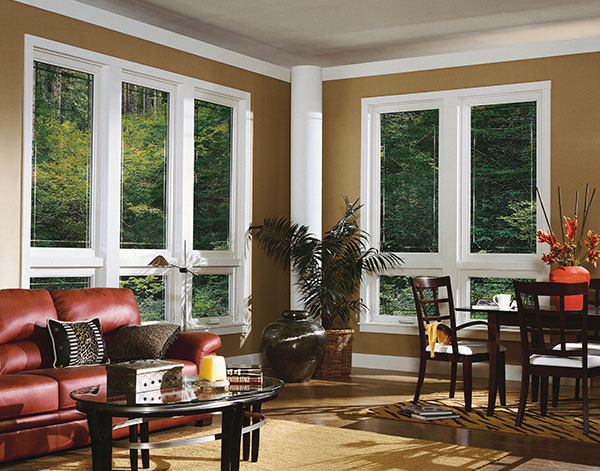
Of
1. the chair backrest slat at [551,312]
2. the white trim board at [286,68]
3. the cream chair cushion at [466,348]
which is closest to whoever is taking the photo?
the chair backrest slat at [551,312]

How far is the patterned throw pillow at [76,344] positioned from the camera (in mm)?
4840

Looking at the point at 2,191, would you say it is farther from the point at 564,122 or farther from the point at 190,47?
the point at 564,122

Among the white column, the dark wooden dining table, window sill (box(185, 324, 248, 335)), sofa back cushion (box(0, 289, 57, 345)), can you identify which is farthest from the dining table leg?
sofa back cushion (box(0, 289, 57, 345))

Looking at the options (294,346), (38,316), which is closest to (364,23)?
(294,346)

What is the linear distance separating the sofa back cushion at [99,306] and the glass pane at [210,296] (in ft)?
5.33

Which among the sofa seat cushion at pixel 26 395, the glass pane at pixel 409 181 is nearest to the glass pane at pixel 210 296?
the glass pane at pixel 409 181

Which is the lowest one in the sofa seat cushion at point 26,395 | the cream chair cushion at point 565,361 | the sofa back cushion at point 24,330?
the sofa seat cushion at point 26,395

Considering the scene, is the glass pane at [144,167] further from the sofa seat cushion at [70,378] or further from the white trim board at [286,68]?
the sofa seat cushion at [70,378]

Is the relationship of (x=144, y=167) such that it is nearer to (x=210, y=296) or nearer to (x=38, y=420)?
(x=210, y=296)

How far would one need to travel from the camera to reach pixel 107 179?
636 centimetres

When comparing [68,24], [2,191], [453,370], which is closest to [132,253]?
[2,191]

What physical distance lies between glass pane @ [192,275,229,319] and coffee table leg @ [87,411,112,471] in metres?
3.63

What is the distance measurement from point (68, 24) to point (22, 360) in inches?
105

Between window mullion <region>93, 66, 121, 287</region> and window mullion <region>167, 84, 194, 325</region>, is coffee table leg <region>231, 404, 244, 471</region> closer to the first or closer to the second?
window mullion <region>93, 66, 121, 287</region>
